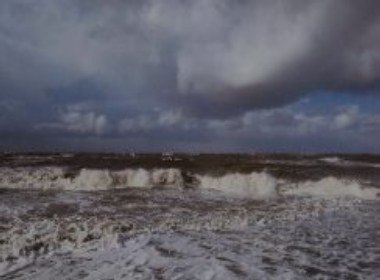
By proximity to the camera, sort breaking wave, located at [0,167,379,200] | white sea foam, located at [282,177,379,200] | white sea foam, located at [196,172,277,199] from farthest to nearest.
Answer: breaking wave, located at [0,167,379,200]
white sea foam, located at [196,172,277,199]
white sea foam, located at [282,177,379,200]

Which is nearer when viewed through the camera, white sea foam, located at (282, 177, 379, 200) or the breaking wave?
white sea foam, located at (282, 177, 379, 200)

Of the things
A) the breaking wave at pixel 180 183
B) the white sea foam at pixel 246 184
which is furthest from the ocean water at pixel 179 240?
the breaking wave at pixel 180 183

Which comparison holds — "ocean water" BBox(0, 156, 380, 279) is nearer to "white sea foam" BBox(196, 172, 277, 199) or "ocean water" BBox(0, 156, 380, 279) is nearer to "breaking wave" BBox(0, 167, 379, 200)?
"white sea foam" BBox(196, 172, 277, 199)

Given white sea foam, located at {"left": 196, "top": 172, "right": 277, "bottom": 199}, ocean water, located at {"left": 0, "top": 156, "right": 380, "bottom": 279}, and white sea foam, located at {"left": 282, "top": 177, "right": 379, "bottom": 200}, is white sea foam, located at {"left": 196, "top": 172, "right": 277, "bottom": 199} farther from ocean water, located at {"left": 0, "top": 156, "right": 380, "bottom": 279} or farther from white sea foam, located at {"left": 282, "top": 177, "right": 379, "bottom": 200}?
ocean water, located at {"left": 0, "top": 156, "right": 380, "bottom": 279}

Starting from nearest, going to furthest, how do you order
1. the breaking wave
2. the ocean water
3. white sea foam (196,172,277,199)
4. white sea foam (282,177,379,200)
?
the ocean water < white sea foam (282,177,379,200) < white sea foam (196,172,277,199) < the breaking wave

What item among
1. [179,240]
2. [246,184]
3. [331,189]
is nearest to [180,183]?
[246,184]

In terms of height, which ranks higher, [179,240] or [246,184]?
[246,184]

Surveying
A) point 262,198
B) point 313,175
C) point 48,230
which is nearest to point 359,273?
point 48,230

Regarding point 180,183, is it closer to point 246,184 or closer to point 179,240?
point 246,184

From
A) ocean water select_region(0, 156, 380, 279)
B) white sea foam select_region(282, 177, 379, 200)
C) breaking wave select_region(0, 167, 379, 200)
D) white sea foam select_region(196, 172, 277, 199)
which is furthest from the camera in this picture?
breaking wave select_region(0, 167, 379, 200)

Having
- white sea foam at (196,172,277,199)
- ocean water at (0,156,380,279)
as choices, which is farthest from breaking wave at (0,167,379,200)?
ocean water at (0,156,380,279)

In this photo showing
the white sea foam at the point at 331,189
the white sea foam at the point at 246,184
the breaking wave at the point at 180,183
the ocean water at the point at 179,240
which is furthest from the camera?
the breaking wave at the point at 180,183

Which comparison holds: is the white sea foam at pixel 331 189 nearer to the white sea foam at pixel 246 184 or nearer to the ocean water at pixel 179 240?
the white sea foam at pixel 246 184

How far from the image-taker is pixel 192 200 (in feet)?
74.6
